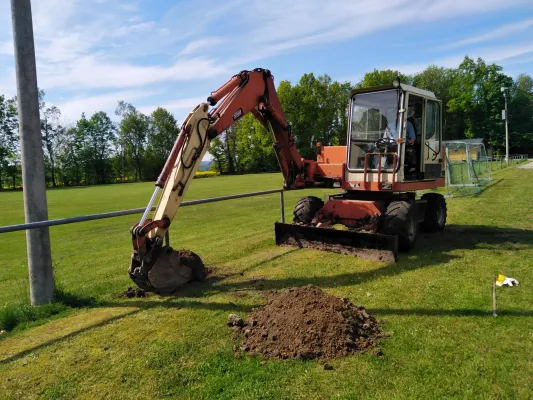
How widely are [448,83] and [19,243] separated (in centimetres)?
9505

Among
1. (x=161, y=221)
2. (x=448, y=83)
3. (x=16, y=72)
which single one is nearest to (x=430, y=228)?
(x=161, y=221)

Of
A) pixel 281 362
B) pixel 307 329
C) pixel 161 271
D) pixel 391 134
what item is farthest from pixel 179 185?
pixel 391 134

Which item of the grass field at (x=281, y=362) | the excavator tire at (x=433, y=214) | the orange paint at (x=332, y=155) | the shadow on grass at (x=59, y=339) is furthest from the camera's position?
the excavator tire at (x=433, y=214)

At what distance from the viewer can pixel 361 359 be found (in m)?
4.00

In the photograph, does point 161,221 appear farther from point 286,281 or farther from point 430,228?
point 430,228

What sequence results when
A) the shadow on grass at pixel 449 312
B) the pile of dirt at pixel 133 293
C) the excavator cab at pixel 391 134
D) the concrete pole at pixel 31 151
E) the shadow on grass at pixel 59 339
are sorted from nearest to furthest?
the shadow on grass at pixel 59 339, the shadow on grass at pixel 449 312, the concrete pole at pixel 31 151, the pile of dirt at pixel 133 293, the excavator cab at pixel 391 134

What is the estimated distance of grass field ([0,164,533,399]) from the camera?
142 inches

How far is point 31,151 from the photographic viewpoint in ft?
18.1

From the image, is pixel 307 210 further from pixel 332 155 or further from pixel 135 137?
pixel 135 137

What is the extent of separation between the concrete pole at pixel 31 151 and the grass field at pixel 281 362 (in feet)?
2.23

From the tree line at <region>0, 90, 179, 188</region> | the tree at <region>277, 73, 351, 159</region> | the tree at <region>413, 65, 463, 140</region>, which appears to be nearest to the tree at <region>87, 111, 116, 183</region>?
the tree line at <region>0, 90, 179, 188</region>

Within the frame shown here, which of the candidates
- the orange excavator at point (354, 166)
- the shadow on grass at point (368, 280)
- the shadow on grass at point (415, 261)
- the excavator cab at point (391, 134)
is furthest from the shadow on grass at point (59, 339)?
the excavator cab at point (391, 134)

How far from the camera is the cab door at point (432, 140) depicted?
9.26 meters

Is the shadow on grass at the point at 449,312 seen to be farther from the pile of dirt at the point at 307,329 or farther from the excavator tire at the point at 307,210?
the excavator tire at the point at 307,210
